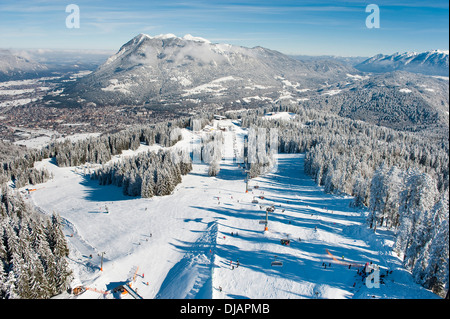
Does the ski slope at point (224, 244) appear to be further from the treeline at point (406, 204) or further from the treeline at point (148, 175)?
the treeline at point (148, 175)

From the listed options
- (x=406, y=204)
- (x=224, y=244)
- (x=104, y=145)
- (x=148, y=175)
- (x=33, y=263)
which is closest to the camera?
(x=33, y=263)

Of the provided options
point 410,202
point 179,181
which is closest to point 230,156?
point 179,181

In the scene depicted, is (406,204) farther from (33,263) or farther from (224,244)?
(33,263)

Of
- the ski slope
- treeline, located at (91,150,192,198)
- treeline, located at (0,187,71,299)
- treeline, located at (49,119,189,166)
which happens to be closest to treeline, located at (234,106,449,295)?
the ski slope

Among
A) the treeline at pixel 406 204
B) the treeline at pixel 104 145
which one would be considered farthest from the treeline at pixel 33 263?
the treeline at pixel 104 145

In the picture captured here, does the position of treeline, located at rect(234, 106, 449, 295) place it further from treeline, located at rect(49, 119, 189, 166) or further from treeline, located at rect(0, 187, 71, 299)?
treeline, located at rect(49, 119, 189, 166)

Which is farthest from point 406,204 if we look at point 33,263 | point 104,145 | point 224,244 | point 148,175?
point 104,145
